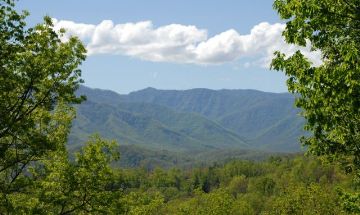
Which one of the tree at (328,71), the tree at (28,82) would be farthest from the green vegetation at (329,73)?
the tree at (28,82)

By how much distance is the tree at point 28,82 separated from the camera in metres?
22.2

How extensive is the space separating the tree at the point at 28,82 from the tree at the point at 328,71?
36.8ft

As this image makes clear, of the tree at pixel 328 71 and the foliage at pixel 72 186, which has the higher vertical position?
the tree at pixel 328 71

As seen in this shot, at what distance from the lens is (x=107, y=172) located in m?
30.2

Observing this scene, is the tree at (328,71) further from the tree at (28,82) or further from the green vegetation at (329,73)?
the tree at (28,82)

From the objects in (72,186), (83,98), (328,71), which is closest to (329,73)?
(328,71)

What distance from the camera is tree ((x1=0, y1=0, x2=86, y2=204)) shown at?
22172mm

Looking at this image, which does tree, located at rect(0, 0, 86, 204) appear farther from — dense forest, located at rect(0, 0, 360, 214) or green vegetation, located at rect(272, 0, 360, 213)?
green vegetation, located at rect(272, 0, 360, 213)

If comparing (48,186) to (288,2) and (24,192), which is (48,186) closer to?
(24,192)

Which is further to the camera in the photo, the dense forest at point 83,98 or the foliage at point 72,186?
the foliage at point 72,186

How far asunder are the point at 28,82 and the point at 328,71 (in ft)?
48.4

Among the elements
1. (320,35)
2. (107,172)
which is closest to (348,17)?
(320,35)

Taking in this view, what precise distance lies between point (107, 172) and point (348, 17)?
1761cm

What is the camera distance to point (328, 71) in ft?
68.8
